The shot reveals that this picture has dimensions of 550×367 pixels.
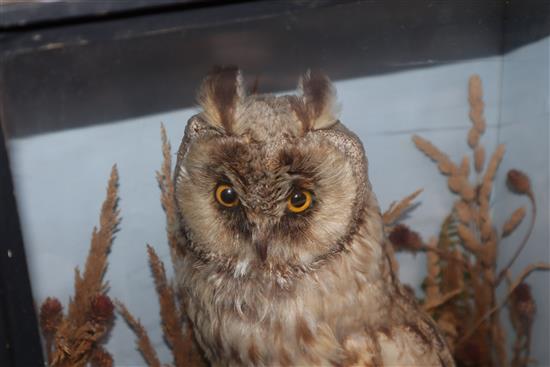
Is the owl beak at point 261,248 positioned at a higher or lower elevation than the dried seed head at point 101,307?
higher

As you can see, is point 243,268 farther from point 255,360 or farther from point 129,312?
point 129,312

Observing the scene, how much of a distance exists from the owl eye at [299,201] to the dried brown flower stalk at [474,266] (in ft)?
1.94

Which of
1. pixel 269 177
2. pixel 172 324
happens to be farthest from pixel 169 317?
pixel 269 177

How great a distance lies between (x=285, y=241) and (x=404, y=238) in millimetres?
661

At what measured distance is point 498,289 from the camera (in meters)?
1.58

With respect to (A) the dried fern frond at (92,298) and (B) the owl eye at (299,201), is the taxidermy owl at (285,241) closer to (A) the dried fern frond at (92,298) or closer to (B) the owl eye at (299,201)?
(B) the owl eye at (299,201)

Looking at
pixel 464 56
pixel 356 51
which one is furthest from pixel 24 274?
pixel 464 56

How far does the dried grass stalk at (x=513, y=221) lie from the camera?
1.52 m

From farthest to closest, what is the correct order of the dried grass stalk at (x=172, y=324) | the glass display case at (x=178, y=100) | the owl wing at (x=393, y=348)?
the dried grass stalk at (x=172, y=324), the owl wing at (x=393, y=348), the glass display case at (x=178, y=100)

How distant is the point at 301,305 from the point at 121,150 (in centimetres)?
47

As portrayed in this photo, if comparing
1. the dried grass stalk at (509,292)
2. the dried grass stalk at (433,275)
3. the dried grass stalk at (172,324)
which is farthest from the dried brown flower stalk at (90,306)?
the dried grass stalk at (509,292)

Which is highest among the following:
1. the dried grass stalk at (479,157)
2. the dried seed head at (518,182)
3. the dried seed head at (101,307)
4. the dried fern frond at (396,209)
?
the dried grass stalk at (479,157)

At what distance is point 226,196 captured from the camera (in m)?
0.98

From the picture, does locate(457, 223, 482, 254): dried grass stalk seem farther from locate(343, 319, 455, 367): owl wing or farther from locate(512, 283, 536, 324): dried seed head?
locate(343, 319, 455, 367): owl wing
